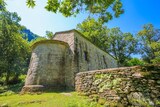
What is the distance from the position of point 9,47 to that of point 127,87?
90.2 ft

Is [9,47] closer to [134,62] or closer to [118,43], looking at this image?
[118,43]

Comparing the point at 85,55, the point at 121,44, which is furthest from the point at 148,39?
the point at 85,55

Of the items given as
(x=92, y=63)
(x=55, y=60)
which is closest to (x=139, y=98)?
(x=55, y=60)

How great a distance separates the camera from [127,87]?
6723 millimetres

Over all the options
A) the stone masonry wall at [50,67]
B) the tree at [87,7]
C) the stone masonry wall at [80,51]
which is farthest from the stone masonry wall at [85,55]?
the tree at [87,7]

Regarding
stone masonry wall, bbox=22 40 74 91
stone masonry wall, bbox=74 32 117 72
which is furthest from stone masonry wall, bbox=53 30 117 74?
stone masonry wall, bbox=22 40 74 91

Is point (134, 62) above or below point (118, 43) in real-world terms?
below

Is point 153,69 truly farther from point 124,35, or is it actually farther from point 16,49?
point 124,35

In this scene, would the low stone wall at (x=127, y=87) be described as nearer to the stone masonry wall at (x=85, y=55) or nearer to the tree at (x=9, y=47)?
the stone masonry wall at (x=85, y=55)

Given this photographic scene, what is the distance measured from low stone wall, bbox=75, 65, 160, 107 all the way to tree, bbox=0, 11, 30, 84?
2403cm

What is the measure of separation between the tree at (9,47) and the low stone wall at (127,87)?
946 inches

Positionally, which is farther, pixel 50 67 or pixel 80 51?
pixel 80 51

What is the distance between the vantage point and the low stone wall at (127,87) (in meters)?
6.06

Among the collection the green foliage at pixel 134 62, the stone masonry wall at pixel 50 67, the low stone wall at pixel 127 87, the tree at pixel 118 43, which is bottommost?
the low stone wall at pixel 127 87
